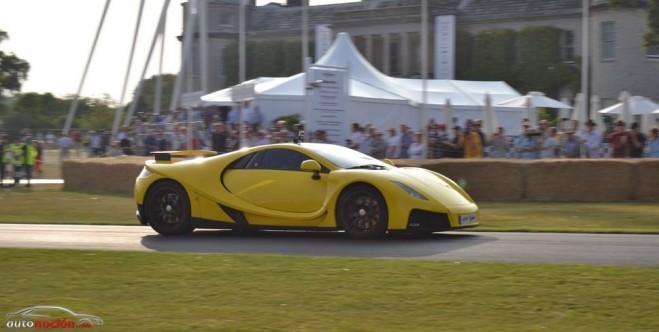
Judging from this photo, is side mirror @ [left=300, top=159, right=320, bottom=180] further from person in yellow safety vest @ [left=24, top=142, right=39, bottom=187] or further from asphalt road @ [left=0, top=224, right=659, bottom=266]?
person in yellow safety vest @ [left=24, top=142, right=39, bottom=187]

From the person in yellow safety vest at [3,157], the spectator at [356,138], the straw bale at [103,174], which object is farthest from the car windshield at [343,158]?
the person in yellow safety vest at [3,157]

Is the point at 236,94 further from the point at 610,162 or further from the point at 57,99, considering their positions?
the point at 57,99

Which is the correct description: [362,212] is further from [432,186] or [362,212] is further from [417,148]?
[417,148]

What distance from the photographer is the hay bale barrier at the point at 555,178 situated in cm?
2002

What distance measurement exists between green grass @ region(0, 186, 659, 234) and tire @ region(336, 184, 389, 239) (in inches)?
83.9

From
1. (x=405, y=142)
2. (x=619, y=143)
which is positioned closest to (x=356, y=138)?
(x=405, y=142)

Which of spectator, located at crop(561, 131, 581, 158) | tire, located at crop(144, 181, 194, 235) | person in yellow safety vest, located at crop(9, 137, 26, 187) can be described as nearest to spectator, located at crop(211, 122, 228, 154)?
spectator, located at crop(561, 131, 581, 158)

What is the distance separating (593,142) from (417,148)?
12.6 ft

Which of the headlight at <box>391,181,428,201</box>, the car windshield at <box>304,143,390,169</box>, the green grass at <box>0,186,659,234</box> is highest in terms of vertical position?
the car windshield at <box>304,143,390,169</box>

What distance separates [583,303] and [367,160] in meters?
6.42

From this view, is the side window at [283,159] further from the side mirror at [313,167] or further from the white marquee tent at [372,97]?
the white marquee tent at [372,97]

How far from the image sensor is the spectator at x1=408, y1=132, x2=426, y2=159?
23.9 metres

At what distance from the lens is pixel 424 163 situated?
21.1m

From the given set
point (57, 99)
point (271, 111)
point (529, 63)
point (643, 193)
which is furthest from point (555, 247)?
point (57, 99)
